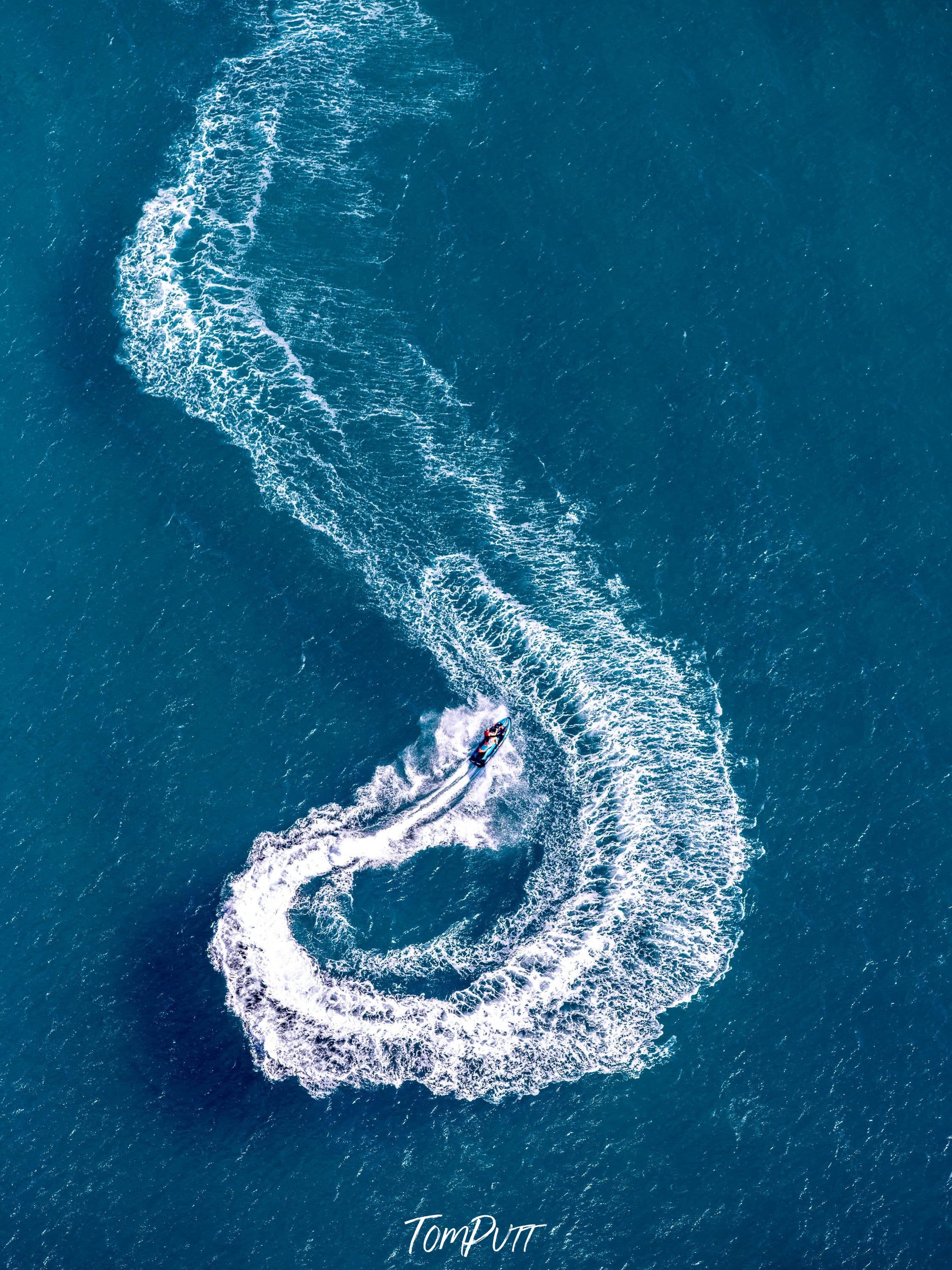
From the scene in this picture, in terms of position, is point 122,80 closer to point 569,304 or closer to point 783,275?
point 569,304

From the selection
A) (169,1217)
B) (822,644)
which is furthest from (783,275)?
(169,1217)
